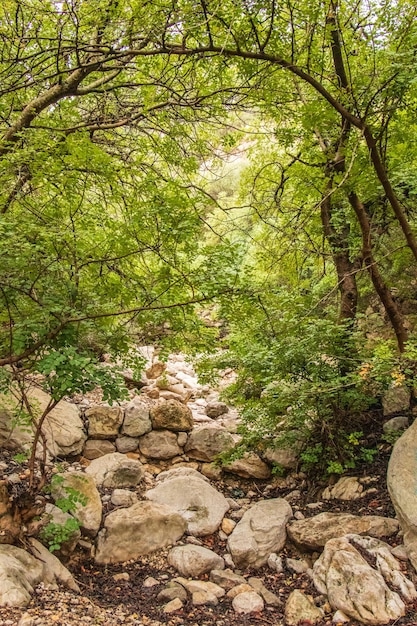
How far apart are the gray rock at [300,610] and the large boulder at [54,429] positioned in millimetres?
2941

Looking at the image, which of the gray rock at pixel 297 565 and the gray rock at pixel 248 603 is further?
the gray rock at pixel 297 565

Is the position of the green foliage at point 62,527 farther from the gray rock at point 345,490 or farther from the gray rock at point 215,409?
the gray rock at point 215,409

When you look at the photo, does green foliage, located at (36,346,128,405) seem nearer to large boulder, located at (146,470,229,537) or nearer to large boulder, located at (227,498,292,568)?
large boulder, located at (227,498,292,568)

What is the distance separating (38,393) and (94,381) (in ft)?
10.2

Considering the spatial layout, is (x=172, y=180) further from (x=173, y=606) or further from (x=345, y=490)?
(x=345, y=490)

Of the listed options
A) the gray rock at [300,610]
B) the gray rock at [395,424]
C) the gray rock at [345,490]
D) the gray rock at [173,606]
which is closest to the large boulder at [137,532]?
the gray rock at [173,606]

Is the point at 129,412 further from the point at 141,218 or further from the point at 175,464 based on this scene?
the point at 141,218

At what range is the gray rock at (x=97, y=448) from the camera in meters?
Answer: 5.45

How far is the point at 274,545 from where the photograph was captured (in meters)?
3.72

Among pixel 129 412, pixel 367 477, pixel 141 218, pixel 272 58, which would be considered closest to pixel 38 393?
pixel 129 412

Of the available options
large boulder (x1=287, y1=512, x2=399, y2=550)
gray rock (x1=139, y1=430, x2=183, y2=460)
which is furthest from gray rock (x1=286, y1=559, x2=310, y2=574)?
gray rock (x1=139, y1=430, x2=183, y2=460)

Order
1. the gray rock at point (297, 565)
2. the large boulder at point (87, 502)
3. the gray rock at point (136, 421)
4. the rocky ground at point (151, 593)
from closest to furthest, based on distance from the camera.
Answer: the rocky ground at point (151, 593)
the gray rock at point (297, 565)
the large boulder at point (87, 502)
the gray rock at point (136, 421)

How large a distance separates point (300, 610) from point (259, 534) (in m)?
0.97

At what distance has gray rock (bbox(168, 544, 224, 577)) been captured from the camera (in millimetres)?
3495
